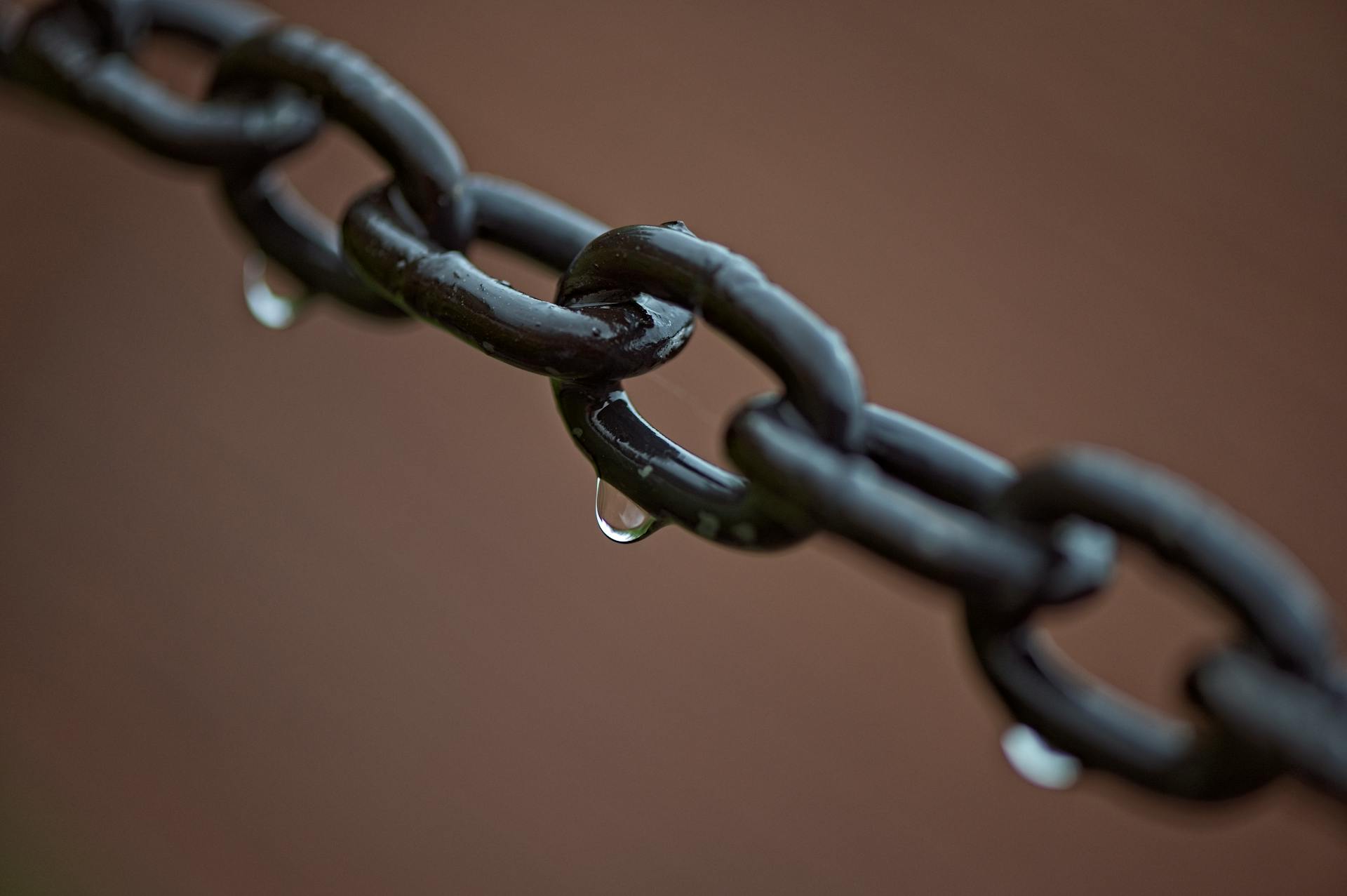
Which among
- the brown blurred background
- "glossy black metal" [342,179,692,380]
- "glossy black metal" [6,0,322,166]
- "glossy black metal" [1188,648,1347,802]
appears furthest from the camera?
the brown blurred background

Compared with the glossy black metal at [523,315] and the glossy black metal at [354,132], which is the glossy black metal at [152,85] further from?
the glossy black metal at [523,315]

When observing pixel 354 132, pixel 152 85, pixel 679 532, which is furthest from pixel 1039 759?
pixel 679 532

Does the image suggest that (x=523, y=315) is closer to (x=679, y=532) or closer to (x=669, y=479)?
(x=669, y=479)

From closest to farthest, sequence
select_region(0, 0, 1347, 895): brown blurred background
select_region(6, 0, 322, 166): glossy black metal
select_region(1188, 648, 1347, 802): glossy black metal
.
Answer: select_region(1188, 648, 1347, 802): glossy black metal < select_region(6, 0, 322, 166): glossy black metal < select_region(0, 0, 1347, 895): brown blurred background

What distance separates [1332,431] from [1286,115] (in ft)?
1.45

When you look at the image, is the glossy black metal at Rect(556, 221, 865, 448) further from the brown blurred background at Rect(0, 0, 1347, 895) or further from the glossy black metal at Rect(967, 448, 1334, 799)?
the brown blurred background at Rect(0, 0, 1347, 895)

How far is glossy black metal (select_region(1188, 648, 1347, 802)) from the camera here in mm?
317

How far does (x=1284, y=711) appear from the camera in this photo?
32 centimetres

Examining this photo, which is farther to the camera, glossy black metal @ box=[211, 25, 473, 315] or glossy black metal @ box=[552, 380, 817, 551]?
glossy black metal @ box=[211, 25, 473, 315]

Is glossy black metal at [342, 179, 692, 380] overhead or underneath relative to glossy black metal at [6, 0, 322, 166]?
underneath

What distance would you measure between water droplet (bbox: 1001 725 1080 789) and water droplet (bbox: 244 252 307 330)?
1.39 feet

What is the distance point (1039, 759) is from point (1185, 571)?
0.09 meters

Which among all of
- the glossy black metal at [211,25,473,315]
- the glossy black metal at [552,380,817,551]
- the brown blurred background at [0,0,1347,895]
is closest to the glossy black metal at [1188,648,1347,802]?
the glossy black metal at [552,380,817,551]

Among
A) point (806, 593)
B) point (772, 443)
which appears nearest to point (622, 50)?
point (806, 593)
